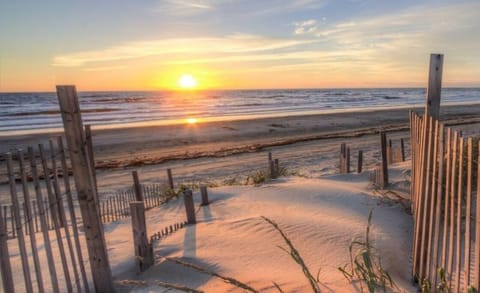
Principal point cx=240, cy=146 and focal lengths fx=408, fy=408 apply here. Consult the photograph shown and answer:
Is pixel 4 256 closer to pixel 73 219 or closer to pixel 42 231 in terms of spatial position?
pixel 42 231

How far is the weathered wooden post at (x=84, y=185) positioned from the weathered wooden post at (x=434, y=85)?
3452 mm

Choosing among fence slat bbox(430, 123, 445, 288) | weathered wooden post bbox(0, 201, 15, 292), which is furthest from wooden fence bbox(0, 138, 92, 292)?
fence slat bbox(430, 123, 445, 288)

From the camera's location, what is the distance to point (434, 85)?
4281mm

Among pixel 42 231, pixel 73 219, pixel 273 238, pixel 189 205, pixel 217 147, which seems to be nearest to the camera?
pixel 42 231

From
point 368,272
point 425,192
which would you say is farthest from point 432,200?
point 368,272

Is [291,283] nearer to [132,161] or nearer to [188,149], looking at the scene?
[132,161]

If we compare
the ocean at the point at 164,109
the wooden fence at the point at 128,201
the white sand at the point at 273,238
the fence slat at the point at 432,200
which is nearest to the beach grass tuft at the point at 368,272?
the white sand at the point at 273,238

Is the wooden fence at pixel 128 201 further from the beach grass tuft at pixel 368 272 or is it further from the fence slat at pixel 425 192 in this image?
the fence slat at pixel 425 192

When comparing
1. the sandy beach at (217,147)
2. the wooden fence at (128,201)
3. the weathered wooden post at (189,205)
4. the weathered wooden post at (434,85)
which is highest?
the weathered wooden post at (434,85)

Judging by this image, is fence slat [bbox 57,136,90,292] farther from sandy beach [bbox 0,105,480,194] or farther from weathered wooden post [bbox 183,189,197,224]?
sandy beach [bbox 0,105,480,194]

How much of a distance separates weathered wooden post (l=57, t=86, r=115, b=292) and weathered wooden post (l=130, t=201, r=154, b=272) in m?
0.67

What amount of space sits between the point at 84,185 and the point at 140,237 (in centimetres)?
119

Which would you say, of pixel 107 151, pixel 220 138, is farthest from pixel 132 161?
pixel 220 138

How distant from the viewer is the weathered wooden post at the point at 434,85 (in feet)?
13.8
